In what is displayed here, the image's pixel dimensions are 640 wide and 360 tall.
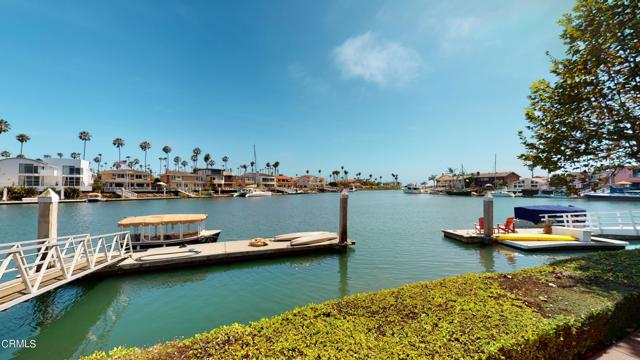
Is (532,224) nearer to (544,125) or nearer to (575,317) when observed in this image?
(544,125)

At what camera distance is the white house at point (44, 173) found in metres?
66.7

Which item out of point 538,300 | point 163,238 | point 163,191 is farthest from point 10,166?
point 538,300

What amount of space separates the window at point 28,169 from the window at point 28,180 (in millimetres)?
1232

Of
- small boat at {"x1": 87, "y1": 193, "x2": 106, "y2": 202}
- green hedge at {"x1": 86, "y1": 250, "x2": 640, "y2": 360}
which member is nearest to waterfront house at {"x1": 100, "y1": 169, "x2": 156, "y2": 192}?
small boat at {"x1": 87, "y1": 193, "x2": 106, "y2": 202}

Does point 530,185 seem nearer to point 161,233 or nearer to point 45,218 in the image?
point 161,233

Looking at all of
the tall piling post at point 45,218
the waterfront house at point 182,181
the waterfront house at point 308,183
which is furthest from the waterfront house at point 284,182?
the tall piling post at point 45,218

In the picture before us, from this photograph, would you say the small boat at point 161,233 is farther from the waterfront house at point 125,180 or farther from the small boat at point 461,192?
the small boat at point 461,192

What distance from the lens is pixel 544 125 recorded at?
31.2ft

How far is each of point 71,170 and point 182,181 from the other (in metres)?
30.7

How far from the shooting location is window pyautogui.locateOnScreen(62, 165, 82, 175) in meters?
76.2

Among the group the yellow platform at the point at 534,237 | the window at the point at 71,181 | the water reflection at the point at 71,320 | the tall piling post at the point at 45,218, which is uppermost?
the window at the point at 71,181

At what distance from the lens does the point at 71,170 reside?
253ft

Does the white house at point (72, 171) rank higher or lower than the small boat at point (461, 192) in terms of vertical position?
higher

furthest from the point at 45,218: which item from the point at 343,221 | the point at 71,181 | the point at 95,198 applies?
the point at 71,181
